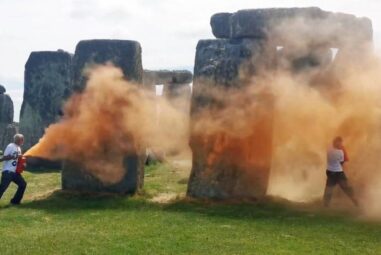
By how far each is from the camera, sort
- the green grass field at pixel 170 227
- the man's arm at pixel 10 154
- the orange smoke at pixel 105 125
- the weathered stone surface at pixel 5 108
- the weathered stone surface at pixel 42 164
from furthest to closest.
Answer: the weathered stone surface at pixel 5 108
the weathered stone surface at pixel 42 164
the orange smoke at pixel 105 125
the man's arm at pixel 10 154
the green grass field at pixel 170 227

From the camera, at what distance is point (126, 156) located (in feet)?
56.7

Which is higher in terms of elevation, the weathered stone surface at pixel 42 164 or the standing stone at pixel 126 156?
the standing stone at pixel 126 156

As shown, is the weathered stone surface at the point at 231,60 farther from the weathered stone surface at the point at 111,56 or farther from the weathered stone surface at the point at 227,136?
the weathered stone surface at the point at 111,56

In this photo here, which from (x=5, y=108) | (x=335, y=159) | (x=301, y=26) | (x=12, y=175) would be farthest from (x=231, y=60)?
(x=5, y=108)

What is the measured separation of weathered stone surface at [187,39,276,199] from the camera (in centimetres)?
1623

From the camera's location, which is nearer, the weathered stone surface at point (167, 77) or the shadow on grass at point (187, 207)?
the shadow on grass at point (187, 207)

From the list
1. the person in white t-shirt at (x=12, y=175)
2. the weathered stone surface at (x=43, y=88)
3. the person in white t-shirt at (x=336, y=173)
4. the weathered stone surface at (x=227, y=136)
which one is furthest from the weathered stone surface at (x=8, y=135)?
→ the person in white t-shirt at (x=336, y=173)

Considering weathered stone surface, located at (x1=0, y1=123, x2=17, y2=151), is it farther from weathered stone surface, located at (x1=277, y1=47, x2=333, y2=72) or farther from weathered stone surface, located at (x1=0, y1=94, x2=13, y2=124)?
weathered stone surface, located at (x1=277, y1=47, x2=333, y2=72)

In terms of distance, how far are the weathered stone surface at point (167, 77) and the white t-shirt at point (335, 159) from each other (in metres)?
14.5

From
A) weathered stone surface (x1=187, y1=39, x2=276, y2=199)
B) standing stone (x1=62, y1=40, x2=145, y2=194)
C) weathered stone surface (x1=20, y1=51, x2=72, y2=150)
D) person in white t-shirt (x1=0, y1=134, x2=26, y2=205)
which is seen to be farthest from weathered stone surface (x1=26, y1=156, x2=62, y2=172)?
weathered stone surface (x1=187, y1=39, x2=276, y2=199)

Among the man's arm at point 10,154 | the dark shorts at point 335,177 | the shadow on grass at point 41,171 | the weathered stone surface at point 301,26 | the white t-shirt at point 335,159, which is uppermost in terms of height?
the weathered stone surface at point 301,26

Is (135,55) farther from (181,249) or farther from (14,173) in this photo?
(181,249)

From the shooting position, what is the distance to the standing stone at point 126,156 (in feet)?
56.4

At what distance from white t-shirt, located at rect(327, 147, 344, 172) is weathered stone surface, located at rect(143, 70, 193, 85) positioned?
569 inches
